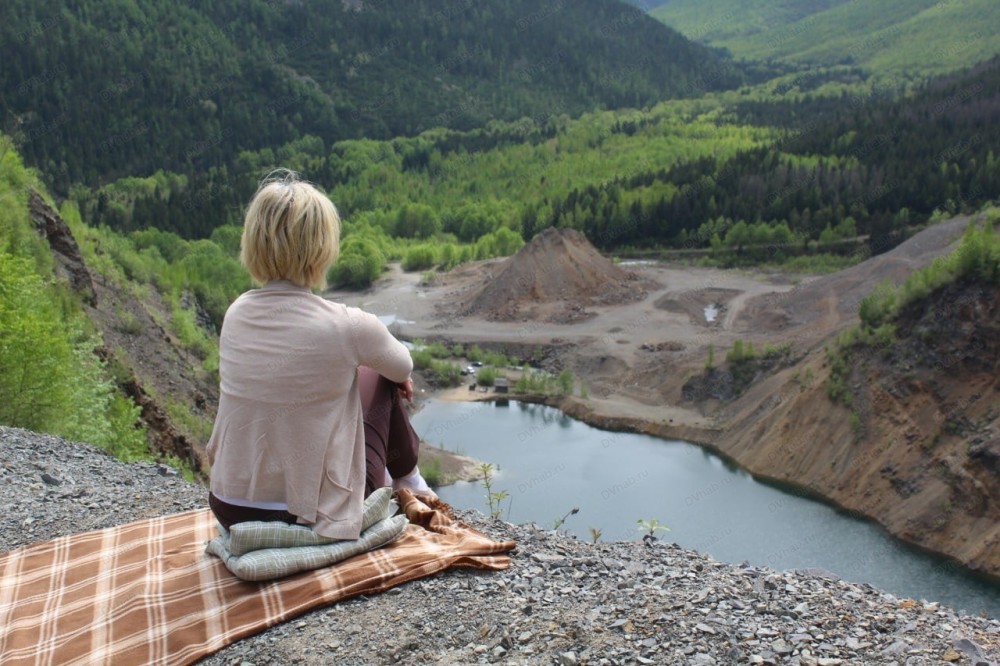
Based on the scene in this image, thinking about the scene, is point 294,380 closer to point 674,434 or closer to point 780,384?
point 780,384

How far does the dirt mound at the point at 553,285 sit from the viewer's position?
194ft

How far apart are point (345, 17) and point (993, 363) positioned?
154 meters

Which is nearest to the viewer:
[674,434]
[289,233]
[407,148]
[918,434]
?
[289,233]

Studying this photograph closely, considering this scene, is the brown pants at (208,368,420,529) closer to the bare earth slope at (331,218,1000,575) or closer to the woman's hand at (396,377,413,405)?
the woman's hand at (396,377,413,405)

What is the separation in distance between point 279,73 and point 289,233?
507ft

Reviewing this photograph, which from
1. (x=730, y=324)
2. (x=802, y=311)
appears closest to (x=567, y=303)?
(x=730, y=324)

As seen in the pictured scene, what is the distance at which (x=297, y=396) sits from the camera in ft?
17.0

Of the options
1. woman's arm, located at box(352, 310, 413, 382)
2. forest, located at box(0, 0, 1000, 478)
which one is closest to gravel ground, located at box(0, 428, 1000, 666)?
woman's arm, located at box(352, 310, 413, 382)

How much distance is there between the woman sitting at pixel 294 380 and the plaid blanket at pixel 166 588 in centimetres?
32

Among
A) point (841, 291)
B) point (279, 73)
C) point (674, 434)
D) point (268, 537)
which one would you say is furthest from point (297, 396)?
point (279, 73)

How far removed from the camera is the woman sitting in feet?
16.9

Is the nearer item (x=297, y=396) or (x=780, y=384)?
(x=297, y=396)

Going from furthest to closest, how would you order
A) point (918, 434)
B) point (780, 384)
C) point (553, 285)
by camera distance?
point (553, 285) < point (780, 384) < point (918, 434)

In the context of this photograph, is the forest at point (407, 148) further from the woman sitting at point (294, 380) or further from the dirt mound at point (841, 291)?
the dirt mound at point (841, 291)
